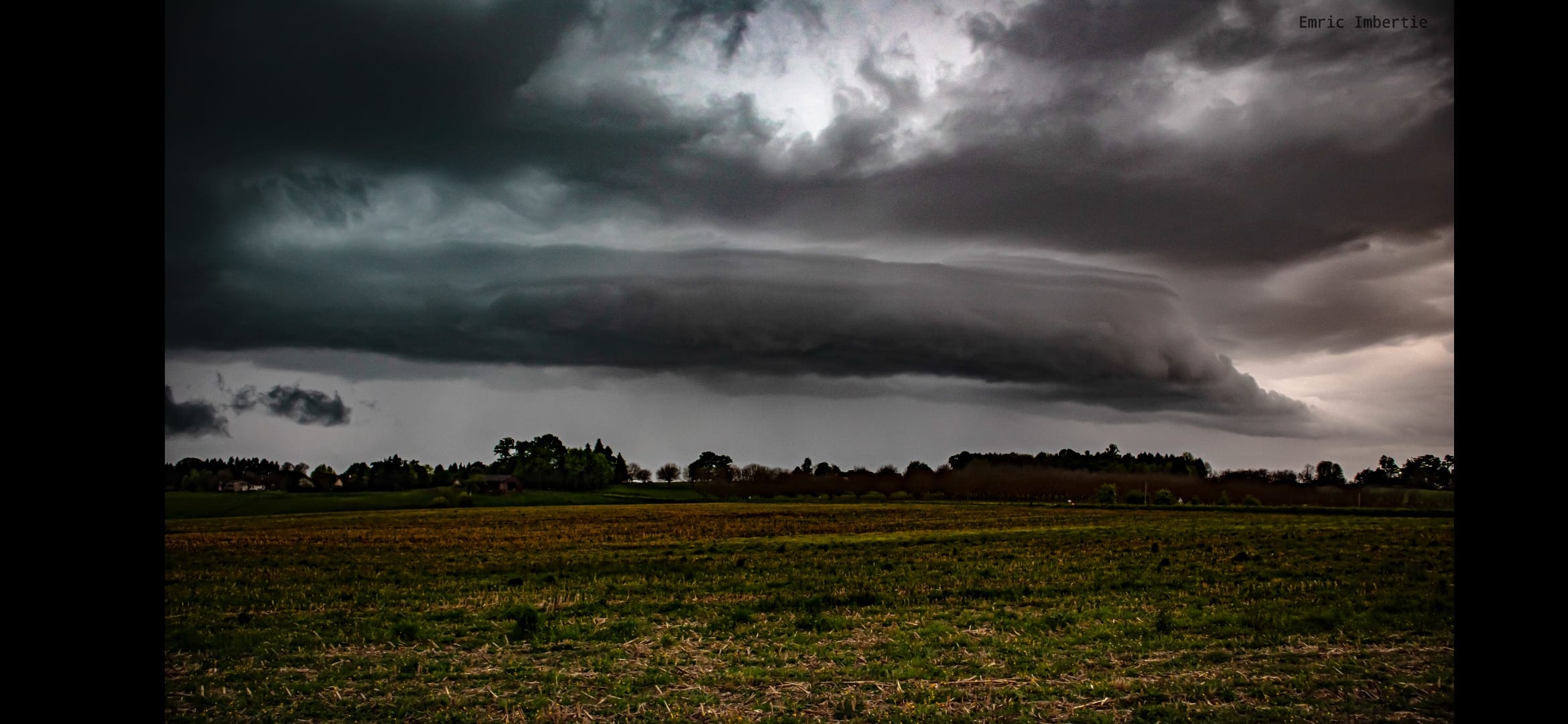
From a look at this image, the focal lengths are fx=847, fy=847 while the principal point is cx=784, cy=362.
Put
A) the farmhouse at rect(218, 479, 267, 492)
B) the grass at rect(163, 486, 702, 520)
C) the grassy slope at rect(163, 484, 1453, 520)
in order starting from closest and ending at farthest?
the grassy slope at rect(163, 484, 1453, 520) < the grass at rect(163, 486, 702, 520) < the farmhouse at rect(218, 479, 267, 492)

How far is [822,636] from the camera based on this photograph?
48.7ft

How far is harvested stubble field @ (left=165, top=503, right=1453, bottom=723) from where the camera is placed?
10602mm

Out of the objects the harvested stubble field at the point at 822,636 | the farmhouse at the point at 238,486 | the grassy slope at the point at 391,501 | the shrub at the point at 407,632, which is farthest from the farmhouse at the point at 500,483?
the shrub at the point at 407,632

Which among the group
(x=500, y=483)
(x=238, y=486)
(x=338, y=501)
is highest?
Result: (x=338, y=501)

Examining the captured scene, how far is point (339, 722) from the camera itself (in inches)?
395

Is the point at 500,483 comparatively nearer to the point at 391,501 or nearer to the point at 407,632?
the point at 391,501

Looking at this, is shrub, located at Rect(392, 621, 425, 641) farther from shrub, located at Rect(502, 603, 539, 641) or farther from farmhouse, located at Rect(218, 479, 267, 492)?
farmhouse, located at Rect(218, 479, 267, 492)

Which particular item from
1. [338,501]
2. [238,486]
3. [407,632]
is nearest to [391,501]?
[338,501]

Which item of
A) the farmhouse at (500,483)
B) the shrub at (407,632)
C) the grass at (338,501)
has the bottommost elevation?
the farmhouse at (500,483)

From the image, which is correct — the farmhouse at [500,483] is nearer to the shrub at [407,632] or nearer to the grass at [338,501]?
the grass at [338,501]

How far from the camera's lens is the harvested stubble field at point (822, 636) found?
10.6m

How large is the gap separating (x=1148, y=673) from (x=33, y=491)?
41.7 feet

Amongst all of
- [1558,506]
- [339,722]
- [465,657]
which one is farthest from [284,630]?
[1558,506]

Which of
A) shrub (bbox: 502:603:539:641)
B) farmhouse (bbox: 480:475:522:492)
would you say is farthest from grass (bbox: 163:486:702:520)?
shrub (bbox: 502:603:539:641)
